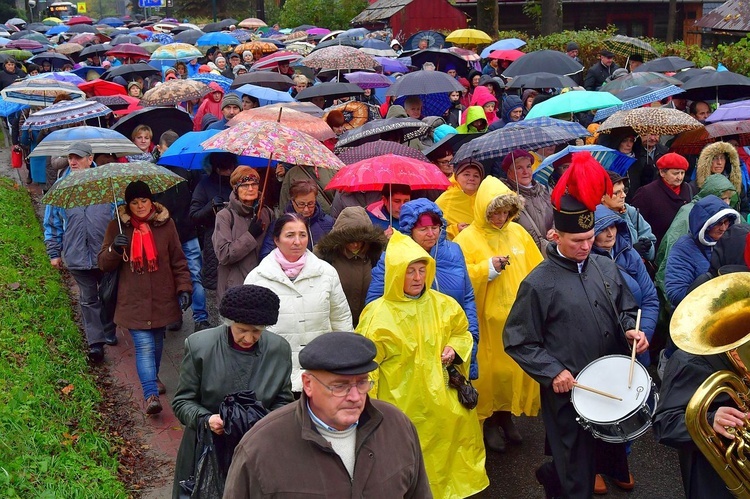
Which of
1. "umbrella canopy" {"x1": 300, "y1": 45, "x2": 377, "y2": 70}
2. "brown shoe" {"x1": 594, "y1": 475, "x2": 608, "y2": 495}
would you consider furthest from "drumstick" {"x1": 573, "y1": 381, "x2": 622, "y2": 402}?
"umbrella canopy" {"x1": 300, "y1": 45, "x2": 377, "y2": 70}

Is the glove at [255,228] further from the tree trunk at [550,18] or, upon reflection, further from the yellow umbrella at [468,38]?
the tree trunk at [550,18]

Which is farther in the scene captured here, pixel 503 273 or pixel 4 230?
pixel 4 230

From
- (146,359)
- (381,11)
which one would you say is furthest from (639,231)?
(381,11)

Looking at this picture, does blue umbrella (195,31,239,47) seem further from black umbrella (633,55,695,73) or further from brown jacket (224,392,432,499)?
brown jacket (224,392,432,499)

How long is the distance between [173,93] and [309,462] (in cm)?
1000

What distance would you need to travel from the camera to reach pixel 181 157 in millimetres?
9281

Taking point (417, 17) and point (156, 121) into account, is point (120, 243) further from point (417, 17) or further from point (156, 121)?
point (417, 17)

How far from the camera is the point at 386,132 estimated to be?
9.69 m

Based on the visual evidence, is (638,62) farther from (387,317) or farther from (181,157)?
(387,317)

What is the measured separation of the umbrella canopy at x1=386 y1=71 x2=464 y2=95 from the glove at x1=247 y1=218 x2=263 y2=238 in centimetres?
547

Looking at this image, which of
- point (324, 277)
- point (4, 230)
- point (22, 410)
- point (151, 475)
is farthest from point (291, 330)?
point (4, 230)

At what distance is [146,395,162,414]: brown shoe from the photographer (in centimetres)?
749

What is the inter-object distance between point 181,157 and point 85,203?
1985 mm

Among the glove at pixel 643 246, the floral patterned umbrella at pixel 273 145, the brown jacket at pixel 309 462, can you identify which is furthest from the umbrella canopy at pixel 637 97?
the brown jacket at pixel 309 462
